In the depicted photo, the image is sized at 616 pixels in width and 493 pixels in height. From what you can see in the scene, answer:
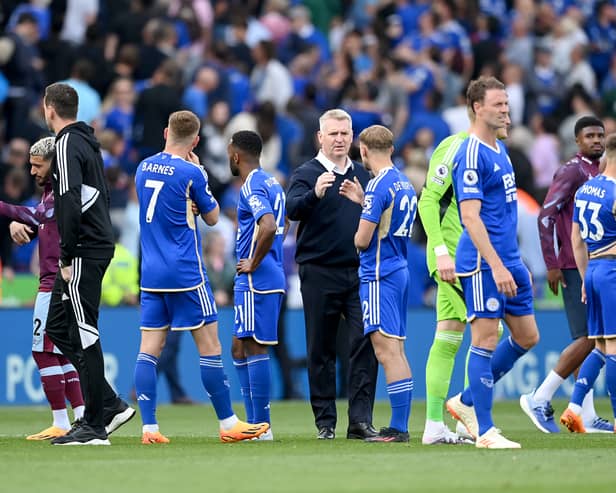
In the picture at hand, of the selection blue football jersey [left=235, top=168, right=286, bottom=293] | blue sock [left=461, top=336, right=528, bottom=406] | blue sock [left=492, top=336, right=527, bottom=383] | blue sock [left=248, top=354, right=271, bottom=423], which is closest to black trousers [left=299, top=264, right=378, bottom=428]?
blue football jersey [left=235, top=168, right=286, bottom=293]

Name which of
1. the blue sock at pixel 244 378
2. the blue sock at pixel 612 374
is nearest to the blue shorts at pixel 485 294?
the blue sock at pixel 612 374

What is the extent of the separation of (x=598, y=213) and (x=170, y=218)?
354 centimetres

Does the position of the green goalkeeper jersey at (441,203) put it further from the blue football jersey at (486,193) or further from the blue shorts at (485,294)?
the blue shorts at (485,294)

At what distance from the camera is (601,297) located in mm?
12727

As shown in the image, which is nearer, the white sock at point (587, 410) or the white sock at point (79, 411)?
the white sock at point (79, 411)

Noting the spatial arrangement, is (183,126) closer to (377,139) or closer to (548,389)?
(377,139)

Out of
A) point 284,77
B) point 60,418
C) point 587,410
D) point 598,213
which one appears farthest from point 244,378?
point 284,77

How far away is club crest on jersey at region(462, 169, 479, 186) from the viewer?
10727mm

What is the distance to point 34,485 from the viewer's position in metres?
8.97

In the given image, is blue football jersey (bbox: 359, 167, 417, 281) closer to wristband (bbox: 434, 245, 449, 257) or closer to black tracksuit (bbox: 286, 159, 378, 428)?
wristband (bbox: 434, 245, 449, 257)

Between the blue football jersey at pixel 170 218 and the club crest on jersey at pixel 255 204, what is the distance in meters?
0.44

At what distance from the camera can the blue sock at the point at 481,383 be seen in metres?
10.7

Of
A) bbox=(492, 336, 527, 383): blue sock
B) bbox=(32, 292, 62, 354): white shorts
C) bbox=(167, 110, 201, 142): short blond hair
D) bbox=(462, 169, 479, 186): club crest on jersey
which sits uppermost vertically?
bbox=(167, 110, 201, 142): short blond hair

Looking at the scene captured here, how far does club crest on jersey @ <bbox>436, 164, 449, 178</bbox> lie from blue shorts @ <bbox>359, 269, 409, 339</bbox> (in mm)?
788
